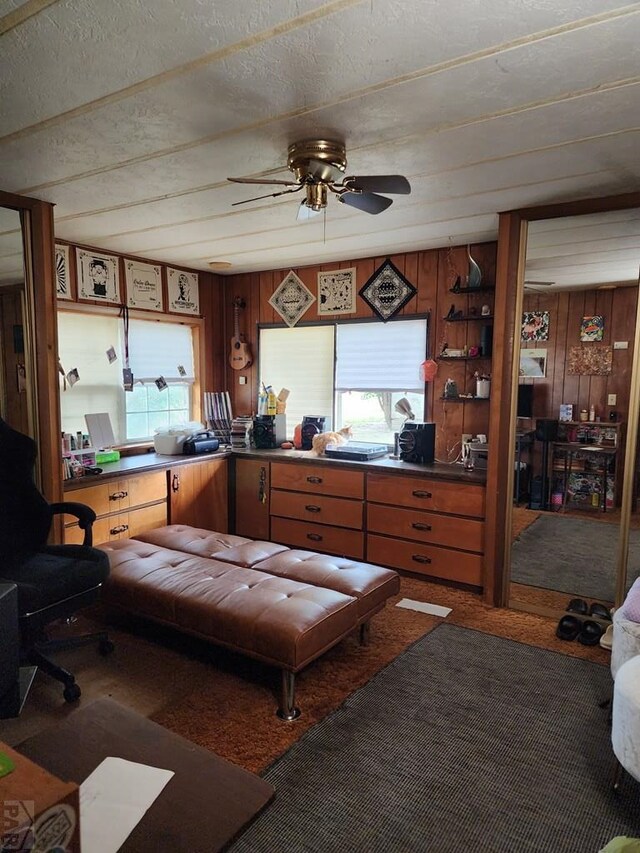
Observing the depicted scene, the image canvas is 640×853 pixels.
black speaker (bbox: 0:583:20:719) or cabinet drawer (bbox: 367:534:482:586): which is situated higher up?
black speaker (bbox: 0:583:20:719)

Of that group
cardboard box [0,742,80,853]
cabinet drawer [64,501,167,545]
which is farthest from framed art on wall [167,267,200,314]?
cardboard box [0,742,80,853]

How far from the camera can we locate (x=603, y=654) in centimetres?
272

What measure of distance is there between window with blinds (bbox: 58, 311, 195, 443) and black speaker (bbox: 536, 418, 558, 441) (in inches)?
117

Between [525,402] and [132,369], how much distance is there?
2.96m

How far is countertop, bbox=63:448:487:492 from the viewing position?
3.40 meters

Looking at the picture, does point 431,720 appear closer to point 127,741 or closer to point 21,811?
point 127,741

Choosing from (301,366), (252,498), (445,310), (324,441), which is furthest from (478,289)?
(252,498)

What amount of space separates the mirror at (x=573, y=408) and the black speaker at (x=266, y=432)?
208cm

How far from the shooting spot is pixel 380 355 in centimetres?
433

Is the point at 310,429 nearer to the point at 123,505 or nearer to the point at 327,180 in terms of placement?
the point at 123,505

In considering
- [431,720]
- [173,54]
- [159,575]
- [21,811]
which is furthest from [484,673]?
[173,54]

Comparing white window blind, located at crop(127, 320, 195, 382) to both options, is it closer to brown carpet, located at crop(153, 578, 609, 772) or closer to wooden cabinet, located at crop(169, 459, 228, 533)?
wooden cabinet, located at crop(169, 459, 228, 533)

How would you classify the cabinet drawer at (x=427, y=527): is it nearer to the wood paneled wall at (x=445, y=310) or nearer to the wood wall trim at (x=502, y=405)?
the wood wall trim at (x=502, y=405)

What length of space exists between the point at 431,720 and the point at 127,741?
1.28 m
